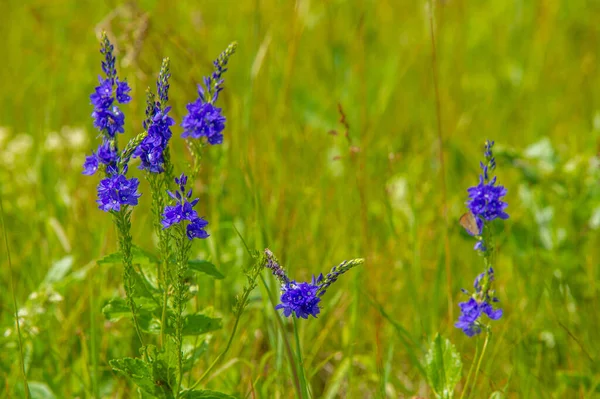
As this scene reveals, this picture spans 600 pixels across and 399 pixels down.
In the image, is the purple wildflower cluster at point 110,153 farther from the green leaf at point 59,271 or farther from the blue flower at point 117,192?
the green leaf at point 59,271

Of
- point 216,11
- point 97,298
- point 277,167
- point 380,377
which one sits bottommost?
point 380,377

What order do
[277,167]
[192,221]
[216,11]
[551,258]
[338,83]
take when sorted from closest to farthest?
[192,221]
[551,258]
[277,167]
[338,83]
[216,11]

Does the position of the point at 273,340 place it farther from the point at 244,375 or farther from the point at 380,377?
the point at 380,377

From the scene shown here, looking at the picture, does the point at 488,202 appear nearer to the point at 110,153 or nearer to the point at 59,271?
the point at 110,153

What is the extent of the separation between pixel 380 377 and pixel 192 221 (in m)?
0.72

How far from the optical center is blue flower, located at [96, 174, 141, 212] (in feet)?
5.06

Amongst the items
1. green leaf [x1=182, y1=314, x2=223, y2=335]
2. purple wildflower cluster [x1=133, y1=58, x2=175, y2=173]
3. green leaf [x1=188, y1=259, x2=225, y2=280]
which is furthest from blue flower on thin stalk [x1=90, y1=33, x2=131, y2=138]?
green leaf [x1=182, y1=314, x2=223, y2=335]

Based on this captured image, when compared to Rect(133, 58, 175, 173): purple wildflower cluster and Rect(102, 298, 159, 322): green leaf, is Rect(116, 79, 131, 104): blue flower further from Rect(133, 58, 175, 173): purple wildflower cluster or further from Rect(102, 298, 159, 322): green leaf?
Rect(102, 298, 159, 322): green leaf

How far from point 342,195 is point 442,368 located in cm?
146

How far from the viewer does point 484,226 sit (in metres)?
1.86

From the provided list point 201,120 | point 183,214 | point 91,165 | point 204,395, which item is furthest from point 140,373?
point 201,120

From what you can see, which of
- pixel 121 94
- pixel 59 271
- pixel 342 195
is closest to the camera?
pixel 121 94

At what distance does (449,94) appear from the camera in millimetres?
4492

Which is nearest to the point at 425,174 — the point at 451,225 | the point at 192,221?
the point at 451,225
